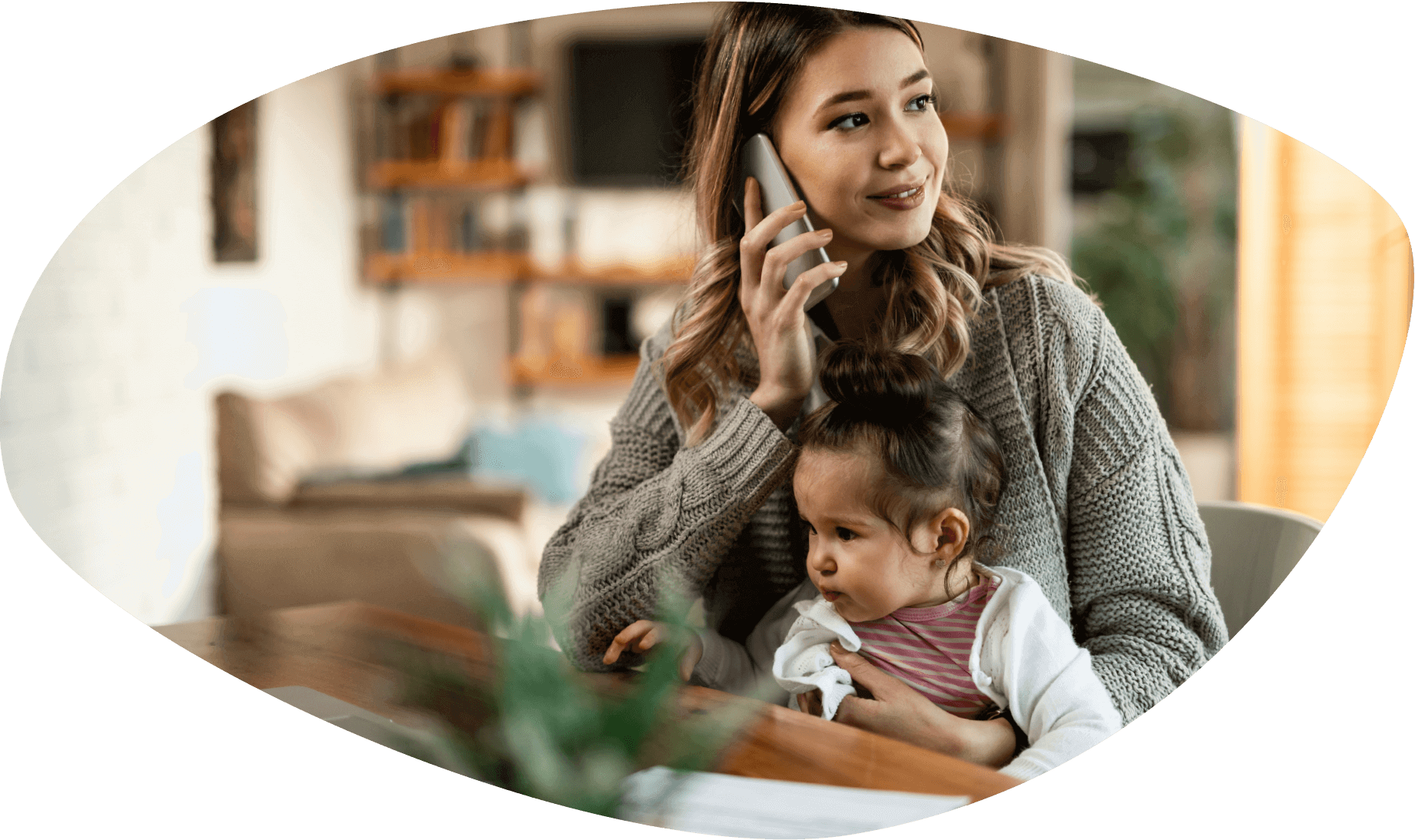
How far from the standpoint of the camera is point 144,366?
0.53 metres

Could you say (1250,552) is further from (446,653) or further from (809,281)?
(446,653)

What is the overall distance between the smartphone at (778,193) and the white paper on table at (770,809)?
204 mm

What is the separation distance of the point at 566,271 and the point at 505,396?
11cm

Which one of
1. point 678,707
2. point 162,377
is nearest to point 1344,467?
point 678,707

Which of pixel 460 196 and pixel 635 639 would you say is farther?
pixel 460 196

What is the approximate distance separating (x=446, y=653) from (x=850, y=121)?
0.29 metres

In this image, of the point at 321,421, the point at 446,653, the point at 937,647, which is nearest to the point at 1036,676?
the point at 937,647

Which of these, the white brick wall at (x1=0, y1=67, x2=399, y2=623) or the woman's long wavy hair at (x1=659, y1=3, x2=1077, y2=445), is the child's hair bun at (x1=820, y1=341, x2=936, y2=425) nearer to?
the woman's long wavy hair at (x1=659, y1=3, x2=1077, y2=445)

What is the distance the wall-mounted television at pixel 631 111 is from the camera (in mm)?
473

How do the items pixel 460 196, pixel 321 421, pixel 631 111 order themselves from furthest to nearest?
pixel 321 421 < pixel 460 196 < pixel 631 111

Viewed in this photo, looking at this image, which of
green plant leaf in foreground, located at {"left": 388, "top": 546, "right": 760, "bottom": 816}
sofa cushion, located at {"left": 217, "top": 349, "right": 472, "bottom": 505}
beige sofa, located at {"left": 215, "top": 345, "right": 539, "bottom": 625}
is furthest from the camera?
sofa cushion, located at {"left": 217, "top": 349, "right": 472, "bottom": 505}

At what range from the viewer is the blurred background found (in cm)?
47

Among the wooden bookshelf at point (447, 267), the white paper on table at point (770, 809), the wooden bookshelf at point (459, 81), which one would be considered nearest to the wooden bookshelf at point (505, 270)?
the wooden bookshelf at point (447, 267)

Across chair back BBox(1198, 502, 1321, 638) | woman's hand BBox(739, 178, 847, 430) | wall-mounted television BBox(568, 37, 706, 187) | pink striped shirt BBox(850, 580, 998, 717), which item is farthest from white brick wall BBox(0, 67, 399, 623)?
chair back BBox(1198, 502, 1321, 638)
